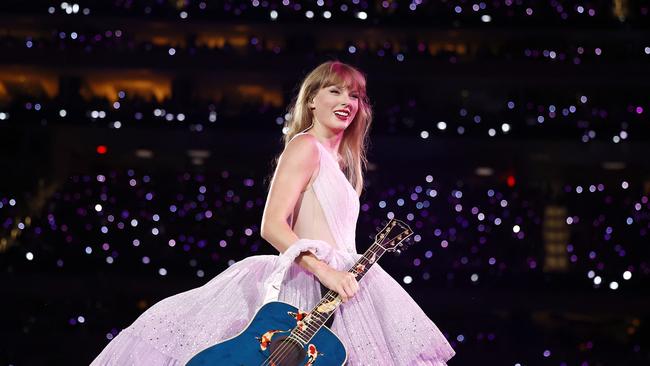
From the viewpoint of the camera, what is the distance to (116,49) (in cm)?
1073

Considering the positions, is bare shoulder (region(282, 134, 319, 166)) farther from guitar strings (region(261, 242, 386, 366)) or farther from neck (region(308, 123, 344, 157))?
guitar strings (region(261, 242, 386, 366))

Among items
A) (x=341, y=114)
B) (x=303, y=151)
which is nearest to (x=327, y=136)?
Result: (x=341, y=114)

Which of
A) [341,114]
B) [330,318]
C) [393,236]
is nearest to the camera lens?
[330,318]

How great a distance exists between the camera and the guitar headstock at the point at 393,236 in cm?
231

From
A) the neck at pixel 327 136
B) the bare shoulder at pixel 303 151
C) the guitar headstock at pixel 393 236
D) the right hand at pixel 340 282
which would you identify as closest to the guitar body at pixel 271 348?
the right hand at pixel 340 282

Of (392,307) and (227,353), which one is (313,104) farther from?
(227,353)

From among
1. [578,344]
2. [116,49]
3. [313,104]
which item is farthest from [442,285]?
[313,104]

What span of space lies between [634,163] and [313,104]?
355 inches

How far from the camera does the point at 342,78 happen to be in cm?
257

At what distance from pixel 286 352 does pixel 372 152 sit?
8219 mm

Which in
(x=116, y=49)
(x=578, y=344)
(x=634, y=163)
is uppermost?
(x=116, y=49)

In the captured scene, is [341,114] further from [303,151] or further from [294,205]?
[294,205]

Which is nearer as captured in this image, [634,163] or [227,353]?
[227,353]

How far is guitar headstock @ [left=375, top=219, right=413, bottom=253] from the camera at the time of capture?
91.0 inches
